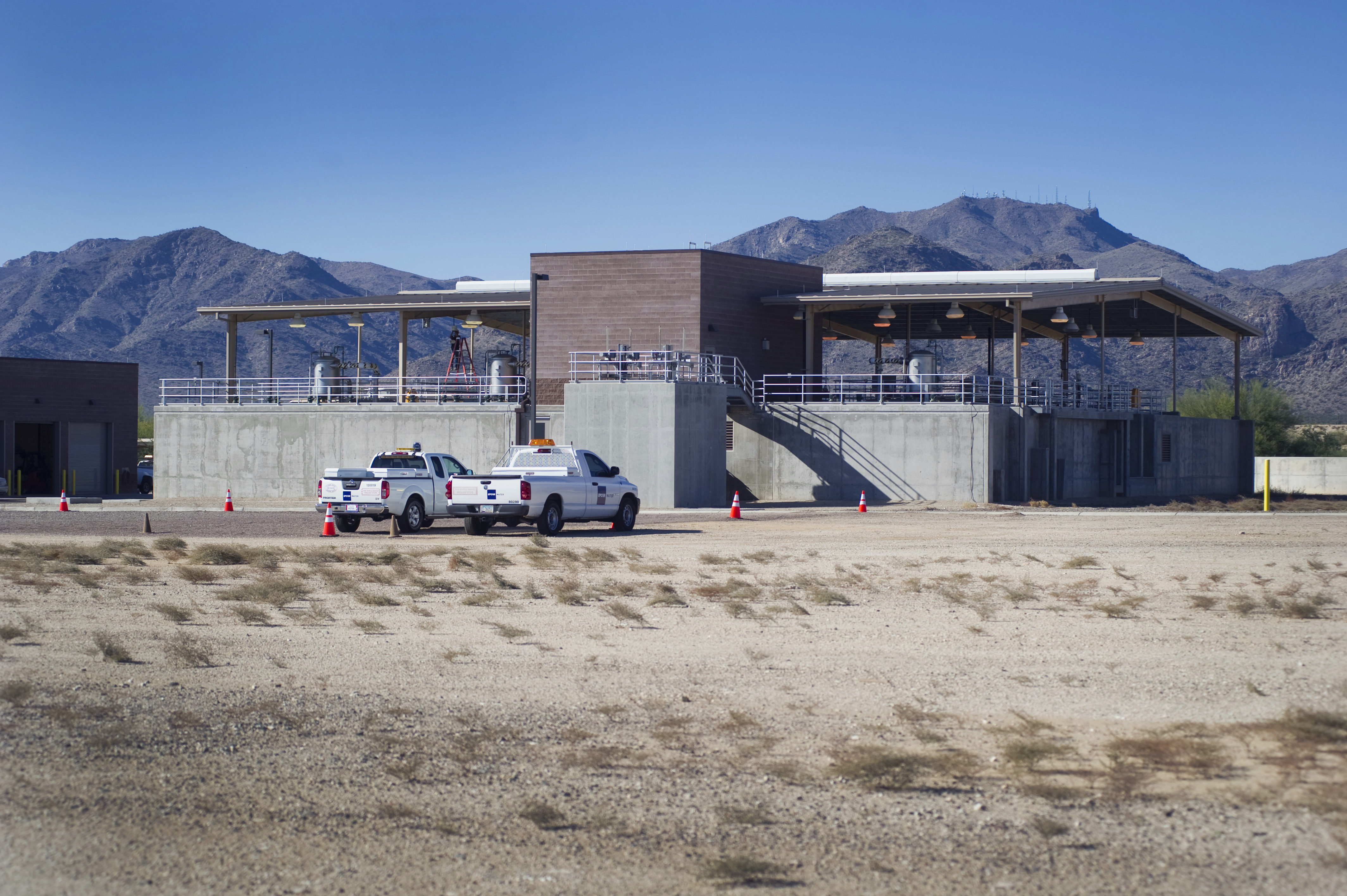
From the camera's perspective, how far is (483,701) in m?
8.99

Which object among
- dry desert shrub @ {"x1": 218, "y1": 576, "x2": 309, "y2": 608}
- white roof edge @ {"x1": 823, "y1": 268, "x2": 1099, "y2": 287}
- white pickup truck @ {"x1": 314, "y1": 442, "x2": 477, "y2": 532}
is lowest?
dry desert shrub @ {"x1": 218, "y1": 576, "x2": 309, "y2": 608}

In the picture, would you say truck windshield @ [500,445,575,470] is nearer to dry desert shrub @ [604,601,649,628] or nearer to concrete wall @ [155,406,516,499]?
dry desert shrub @ [604,601,649,628]

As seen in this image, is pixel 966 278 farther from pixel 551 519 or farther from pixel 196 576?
pixel 196 576

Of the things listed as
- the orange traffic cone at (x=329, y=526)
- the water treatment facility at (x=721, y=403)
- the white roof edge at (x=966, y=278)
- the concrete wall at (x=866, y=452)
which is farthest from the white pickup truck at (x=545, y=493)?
the white roof edge at (x=966, y=278)

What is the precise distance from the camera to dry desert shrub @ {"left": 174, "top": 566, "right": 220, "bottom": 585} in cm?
1631

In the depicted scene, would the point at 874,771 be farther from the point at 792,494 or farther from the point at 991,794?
the point at 792,494

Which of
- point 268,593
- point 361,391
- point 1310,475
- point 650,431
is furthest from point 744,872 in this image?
point 1310,475

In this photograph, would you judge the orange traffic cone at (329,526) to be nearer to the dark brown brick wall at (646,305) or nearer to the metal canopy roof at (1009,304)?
the dark brown brick wall at (646,305)

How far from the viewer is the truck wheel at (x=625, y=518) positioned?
2680 cm

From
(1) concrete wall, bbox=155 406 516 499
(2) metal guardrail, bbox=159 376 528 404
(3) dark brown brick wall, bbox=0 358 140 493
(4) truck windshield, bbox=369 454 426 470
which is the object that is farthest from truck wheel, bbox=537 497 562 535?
(3) dark brown brick wall, bbox=0 358 140 493

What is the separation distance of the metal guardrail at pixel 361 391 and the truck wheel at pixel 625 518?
44.8 ft

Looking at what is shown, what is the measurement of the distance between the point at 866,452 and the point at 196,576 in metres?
24.4

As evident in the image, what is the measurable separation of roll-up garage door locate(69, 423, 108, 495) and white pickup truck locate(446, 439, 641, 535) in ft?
118

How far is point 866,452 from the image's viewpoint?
123 ft
